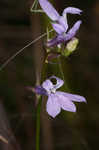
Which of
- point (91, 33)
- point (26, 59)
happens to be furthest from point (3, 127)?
point (91, 33)

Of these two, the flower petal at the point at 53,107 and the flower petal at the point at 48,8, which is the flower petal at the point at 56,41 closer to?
the flower petal at the point at 48,8

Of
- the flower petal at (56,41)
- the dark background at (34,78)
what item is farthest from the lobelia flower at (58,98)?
the dark background at (34,78)

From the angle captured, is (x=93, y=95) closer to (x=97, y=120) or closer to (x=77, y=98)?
(x=97, y=120)

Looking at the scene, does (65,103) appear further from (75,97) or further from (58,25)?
(58,25)

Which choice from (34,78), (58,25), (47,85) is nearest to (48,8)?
(58,25)

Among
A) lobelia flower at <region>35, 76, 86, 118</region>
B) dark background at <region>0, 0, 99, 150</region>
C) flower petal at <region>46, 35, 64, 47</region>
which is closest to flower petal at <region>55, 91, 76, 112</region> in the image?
lobelia flower at <region>35, 76, 86, 118</region>

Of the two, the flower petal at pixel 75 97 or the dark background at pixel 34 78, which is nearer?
the flower petal at pixel 75 97
